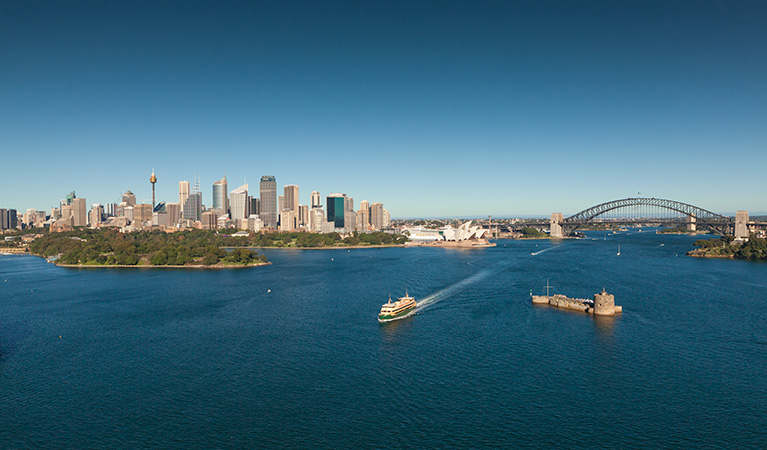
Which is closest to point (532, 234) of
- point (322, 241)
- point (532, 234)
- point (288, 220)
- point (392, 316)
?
point (532, 234)

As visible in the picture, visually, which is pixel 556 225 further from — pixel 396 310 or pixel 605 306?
pixel 396 310

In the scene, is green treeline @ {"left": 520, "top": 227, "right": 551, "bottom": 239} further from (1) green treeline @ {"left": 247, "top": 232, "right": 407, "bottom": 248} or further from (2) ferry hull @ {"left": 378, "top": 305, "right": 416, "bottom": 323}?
(2) ferry hull @ {"left": 378, "top": 305, "right": 416, "bottom": 323}

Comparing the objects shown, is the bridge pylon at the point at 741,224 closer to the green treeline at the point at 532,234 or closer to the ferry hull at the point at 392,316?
the green treeline at the point at 532,234

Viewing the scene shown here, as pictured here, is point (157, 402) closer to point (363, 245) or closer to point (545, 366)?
point (545, 366)

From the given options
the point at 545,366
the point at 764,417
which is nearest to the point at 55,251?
the point at 545,366

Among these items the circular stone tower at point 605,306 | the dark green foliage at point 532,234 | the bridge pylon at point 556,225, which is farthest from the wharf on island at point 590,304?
the dark green foliage at point 532,234
